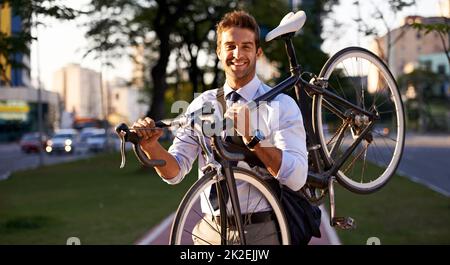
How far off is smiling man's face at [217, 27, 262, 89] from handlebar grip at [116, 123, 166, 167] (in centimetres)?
46

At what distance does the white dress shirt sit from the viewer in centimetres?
253

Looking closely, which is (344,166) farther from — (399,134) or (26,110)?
(26,110)

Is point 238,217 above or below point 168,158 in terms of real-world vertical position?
below

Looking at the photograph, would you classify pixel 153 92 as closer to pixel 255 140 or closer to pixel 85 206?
pixel 85 206

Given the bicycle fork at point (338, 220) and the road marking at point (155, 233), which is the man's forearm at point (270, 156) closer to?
the bicycle fork at point (338, 220)

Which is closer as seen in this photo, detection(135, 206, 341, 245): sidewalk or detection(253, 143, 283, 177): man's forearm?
detection(253, 143, 283, 177): man's forearm

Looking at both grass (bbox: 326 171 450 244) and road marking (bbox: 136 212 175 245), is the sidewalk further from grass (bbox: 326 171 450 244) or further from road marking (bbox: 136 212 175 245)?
grass (bbox: 326 171 450 244)

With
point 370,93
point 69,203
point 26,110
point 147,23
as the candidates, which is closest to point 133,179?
point 69,203

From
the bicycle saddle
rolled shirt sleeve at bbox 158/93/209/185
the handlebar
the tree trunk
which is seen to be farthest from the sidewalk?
the tree trunk

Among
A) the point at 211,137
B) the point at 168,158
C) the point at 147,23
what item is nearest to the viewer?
the point at 211,137

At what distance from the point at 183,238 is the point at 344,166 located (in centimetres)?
118

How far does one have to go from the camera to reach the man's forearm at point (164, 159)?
2.62 meters

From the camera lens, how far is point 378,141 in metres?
3.80

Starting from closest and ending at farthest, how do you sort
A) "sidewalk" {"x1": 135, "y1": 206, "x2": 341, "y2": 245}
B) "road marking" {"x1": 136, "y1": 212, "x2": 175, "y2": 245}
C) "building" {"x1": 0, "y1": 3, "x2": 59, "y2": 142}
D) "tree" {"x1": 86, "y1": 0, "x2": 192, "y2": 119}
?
"sidewalk" {"x1": 135, "y1": 206, "x2": 341, "y2": 245}
"road marking" {"x1": 136, "y1": 212, "x2": 175, "y2": 245}
"tree" {"x1": 86, "y1": 0, "x2": 192, "y2": 119}
"building" {"x1": 0, "y1": 3, "x2": 59, "y2": 142}
